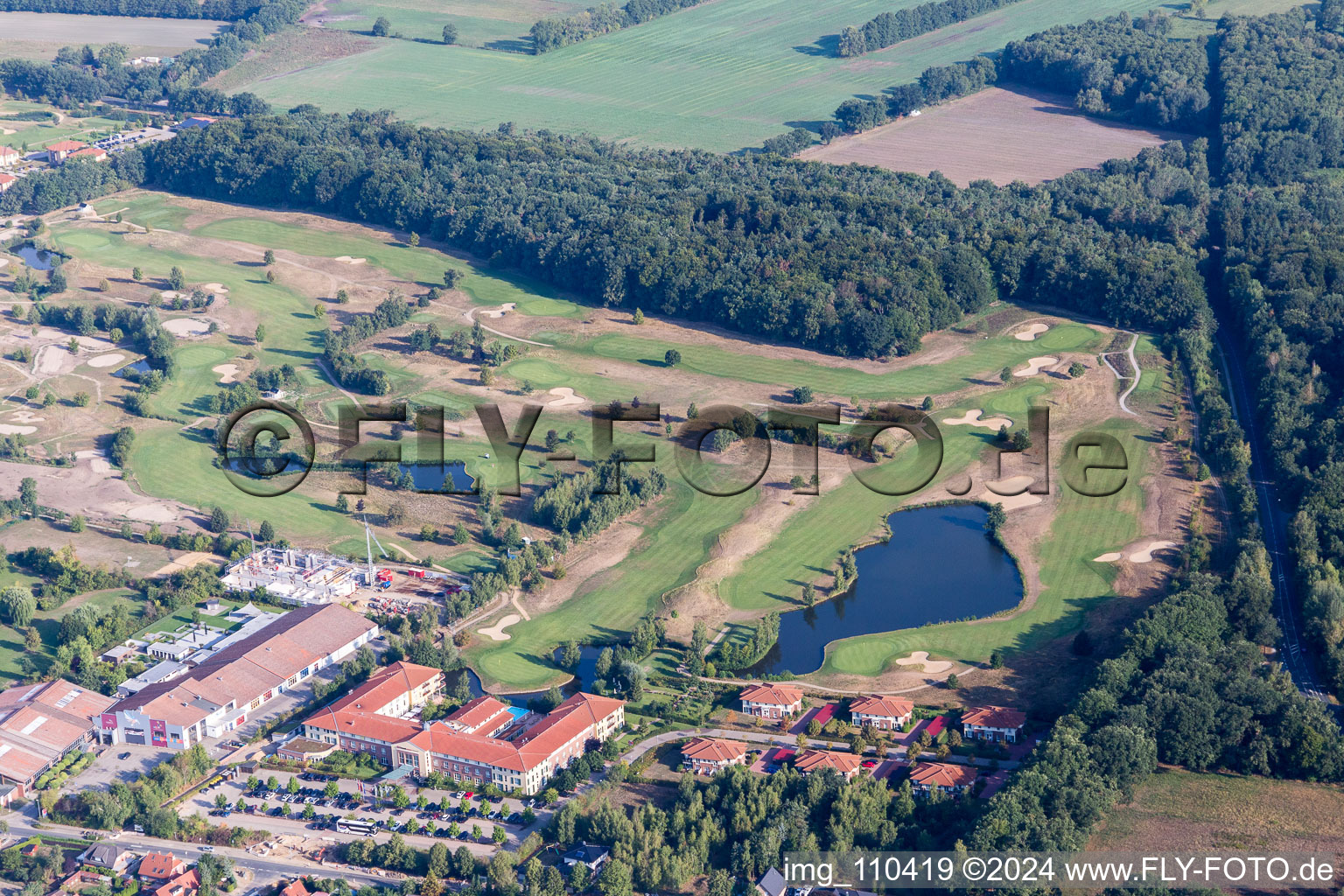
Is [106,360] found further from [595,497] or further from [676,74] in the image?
[676,74]

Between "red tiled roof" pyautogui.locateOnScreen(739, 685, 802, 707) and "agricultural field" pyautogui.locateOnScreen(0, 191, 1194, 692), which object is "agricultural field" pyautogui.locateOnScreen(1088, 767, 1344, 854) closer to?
"agricultural field" pyautogui.locateOnScreen(0, 191, 1194, 692)

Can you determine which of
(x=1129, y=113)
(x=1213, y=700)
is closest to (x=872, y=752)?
(x=1213, y=700)

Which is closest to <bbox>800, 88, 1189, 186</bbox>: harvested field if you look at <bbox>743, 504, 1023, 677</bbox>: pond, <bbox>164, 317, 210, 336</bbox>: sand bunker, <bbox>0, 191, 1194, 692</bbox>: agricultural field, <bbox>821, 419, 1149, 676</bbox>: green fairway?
<bbox>0, 191, 1194, 692</bbox>: agricultural field

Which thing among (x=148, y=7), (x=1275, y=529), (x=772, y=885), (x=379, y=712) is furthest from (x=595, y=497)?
(x=148, y=7)

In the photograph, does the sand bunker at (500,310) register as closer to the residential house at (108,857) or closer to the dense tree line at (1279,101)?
the residential house at (108,857)

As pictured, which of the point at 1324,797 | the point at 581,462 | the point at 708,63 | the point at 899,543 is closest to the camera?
the point at 1324,797

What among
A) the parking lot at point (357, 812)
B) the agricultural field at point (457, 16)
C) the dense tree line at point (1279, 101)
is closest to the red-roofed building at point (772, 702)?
the parking lot at point (357, 812)

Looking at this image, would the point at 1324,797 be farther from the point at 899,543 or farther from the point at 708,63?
the point at 708,63
